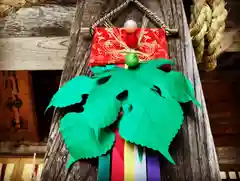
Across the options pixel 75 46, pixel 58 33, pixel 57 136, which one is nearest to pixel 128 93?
pixel 57 136

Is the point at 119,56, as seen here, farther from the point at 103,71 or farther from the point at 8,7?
the point at 8,7

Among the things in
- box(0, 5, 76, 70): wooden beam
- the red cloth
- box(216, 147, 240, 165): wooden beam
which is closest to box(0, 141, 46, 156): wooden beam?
box(0, 5, 76, 70): wooden beam

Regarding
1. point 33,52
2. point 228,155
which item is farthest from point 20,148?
point 228,155

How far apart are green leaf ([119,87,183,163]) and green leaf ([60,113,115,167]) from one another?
0.11 ft

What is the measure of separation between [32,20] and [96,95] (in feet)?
2.02

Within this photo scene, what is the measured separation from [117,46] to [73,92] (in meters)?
0.20

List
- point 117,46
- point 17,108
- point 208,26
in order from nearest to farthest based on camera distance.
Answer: point 117,46 < point 208,26 < point 17,108

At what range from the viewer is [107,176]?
561 mm

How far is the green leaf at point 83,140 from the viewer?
0.57 m

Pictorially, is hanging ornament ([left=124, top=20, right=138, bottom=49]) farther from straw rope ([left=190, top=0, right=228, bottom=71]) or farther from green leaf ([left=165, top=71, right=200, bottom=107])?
straw rope ([left=190, top=0, right=228, bottom=71])

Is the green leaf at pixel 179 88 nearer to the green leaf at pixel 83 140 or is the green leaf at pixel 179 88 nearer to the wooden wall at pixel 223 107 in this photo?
the green leaf at pixel 83 140

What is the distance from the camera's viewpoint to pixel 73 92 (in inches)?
25.8

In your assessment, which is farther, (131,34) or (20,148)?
(20,148)

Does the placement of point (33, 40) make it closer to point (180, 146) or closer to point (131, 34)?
point (131, 34)
